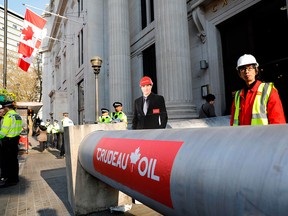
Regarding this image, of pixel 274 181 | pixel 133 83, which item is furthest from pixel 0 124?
pixel 133 83

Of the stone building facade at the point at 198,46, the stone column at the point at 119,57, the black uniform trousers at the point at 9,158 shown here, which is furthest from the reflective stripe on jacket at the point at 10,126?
the stone column at the point at 119,57

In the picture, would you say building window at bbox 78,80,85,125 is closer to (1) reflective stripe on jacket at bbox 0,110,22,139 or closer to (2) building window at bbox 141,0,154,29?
(2) building window at bbox 141,0,154,29

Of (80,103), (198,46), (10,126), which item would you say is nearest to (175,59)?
(198,46)

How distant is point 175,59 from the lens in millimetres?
8453

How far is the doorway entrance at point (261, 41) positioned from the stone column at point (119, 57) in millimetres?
5488

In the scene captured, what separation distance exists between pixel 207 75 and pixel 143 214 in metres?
6.41

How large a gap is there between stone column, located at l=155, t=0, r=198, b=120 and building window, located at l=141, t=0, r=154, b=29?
415cm

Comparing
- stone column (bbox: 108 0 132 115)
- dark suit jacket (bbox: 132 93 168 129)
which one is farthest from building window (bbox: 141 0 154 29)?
dark suit jacket (bbox: 132 93 168 129)

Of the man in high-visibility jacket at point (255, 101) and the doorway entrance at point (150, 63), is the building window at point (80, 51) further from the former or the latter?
the man in high-visibility jacket at point (255, 101)

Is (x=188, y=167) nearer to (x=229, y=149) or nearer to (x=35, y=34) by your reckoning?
(x=229, y=149)

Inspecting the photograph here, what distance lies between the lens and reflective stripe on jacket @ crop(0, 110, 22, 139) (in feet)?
19.7

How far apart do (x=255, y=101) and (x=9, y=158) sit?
5812mm

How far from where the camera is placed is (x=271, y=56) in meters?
7.31

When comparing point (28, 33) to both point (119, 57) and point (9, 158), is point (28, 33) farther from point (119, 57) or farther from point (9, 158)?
point (9, 158)
